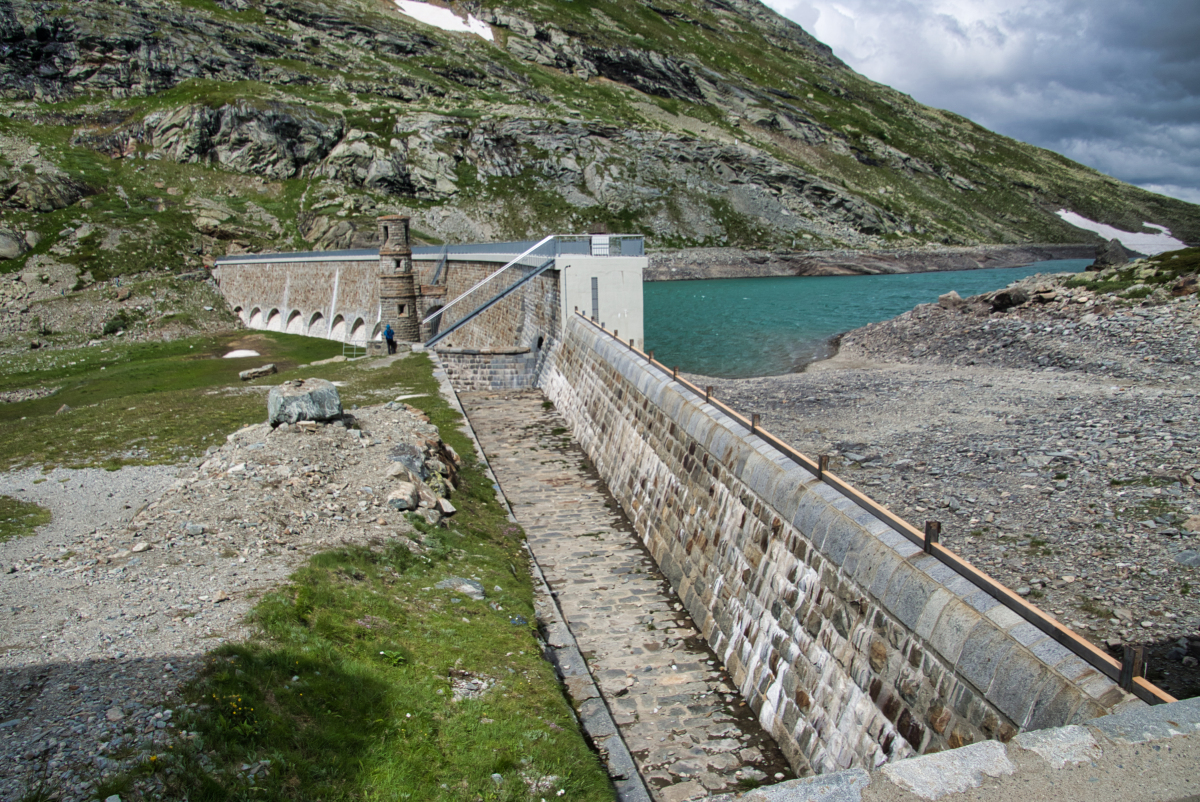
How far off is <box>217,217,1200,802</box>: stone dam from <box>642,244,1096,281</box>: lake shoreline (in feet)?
305

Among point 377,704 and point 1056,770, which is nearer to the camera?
point 1056,770

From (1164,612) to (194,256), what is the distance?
285 ft

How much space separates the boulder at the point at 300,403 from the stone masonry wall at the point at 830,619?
737 cm

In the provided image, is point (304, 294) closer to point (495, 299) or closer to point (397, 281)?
point (397, 281)

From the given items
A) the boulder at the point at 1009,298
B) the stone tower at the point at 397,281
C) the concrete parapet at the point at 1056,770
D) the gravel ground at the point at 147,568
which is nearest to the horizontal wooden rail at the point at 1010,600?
the concrete parapet at the point at 1056,770

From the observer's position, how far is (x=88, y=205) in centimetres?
7625

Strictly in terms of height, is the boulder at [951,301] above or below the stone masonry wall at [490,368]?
above

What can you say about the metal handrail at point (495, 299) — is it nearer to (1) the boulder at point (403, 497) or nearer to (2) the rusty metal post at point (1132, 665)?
(1) the boulder at point (403, 497)

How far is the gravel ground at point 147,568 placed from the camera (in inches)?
227

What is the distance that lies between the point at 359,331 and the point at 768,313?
3802 cm

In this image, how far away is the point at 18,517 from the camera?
12.4 meters

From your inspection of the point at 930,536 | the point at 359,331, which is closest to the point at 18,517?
the point at 930,536

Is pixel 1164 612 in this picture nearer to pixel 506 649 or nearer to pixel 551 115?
pixel 506 649

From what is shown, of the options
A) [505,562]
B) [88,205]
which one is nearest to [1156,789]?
[505,562]
